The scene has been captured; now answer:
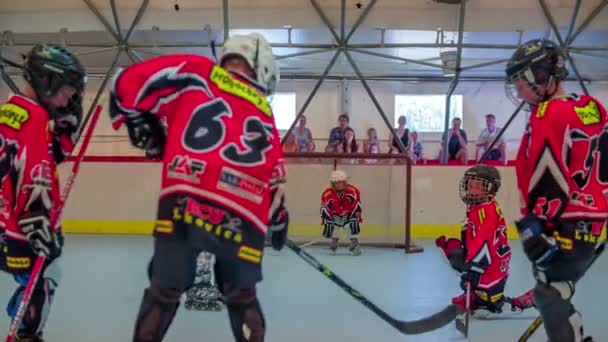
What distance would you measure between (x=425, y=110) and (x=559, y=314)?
35.5 ft

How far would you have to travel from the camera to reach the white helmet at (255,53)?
2.01m

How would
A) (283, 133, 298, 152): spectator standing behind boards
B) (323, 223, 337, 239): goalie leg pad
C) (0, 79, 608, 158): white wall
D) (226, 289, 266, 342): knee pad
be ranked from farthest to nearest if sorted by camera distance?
(0, 79, 608, 158): white wall < (283, 133, 298, 152): spectator standing behind boards < (323, 223, 337, 239): goalie leg pad < (226, 289, 266, 342): knee pad

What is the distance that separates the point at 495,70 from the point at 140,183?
22.0ft

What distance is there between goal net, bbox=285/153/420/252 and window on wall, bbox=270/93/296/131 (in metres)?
5.33

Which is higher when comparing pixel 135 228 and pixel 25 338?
pixel 25 338

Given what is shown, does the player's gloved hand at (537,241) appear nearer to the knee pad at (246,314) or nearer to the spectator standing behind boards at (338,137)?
the knee pad at (246,314)

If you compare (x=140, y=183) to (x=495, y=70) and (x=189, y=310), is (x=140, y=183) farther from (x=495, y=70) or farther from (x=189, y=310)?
(x=495, y=70)

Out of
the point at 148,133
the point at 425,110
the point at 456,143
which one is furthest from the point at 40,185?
the point at 425,110

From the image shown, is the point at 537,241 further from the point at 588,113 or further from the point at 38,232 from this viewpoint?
the point at 38,232

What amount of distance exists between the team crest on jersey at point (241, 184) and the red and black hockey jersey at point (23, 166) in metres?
→ 0.79

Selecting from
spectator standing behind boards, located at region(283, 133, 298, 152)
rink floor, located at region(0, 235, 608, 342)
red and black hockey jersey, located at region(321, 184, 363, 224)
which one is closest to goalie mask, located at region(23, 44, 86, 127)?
rink floor, located at region(0, 235, 608, 342)

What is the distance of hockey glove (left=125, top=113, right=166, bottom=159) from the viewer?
199 centimetres

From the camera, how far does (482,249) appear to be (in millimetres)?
3566

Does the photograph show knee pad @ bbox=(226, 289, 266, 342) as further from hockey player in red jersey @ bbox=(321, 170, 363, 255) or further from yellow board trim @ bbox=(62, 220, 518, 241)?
yellow board trim @ bbox=(62, 220, 518, 241)
